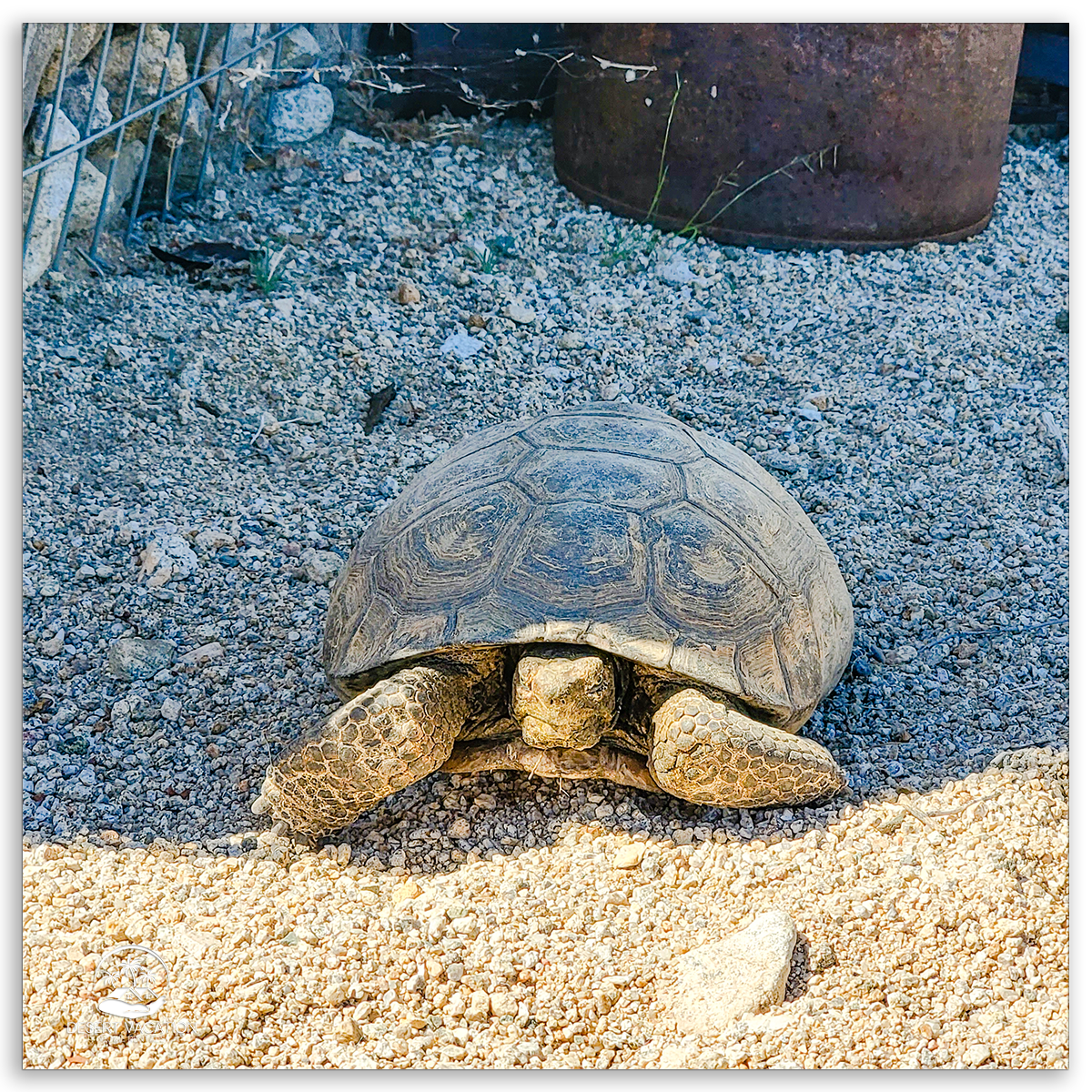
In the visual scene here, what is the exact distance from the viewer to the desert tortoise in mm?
2404

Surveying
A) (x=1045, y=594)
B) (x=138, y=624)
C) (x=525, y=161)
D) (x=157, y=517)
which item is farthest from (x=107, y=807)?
(x=525, y=161)

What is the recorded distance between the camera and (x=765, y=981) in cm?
212

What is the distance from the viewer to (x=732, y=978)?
2133 mm

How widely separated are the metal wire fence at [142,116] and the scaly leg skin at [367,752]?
103 inches

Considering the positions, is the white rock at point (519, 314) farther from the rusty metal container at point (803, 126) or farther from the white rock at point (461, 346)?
the rusty metal container at point (803, 126)

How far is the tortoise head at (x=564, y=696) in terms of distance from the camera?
2.38 m

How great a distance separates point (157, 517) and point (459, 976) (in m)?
1.96

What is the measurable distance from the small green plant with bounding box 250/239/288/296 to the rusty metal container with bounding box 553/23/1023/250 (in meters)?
1.50

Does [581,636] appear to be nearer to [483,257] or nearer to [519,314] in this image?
[519,314]

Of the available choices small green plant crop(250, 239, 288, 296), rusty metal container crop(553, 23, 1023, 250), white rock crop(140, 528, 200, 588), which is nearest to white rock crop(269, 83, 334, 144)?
small green plant crop(250, 239, 288, 296)

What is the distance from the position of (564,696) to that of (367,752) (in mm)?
407

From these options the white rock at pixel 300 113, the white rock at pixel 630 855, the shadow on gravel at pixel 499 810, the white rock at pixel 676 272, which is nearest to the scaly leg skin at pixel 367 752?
the shadow on gravel at pixel 499 810

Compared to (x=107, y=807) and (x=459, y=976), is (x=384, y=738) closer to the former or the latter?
(x=459, y=976)

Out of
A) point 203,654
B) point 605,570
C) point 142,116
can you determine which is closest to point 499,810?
point 605,570
